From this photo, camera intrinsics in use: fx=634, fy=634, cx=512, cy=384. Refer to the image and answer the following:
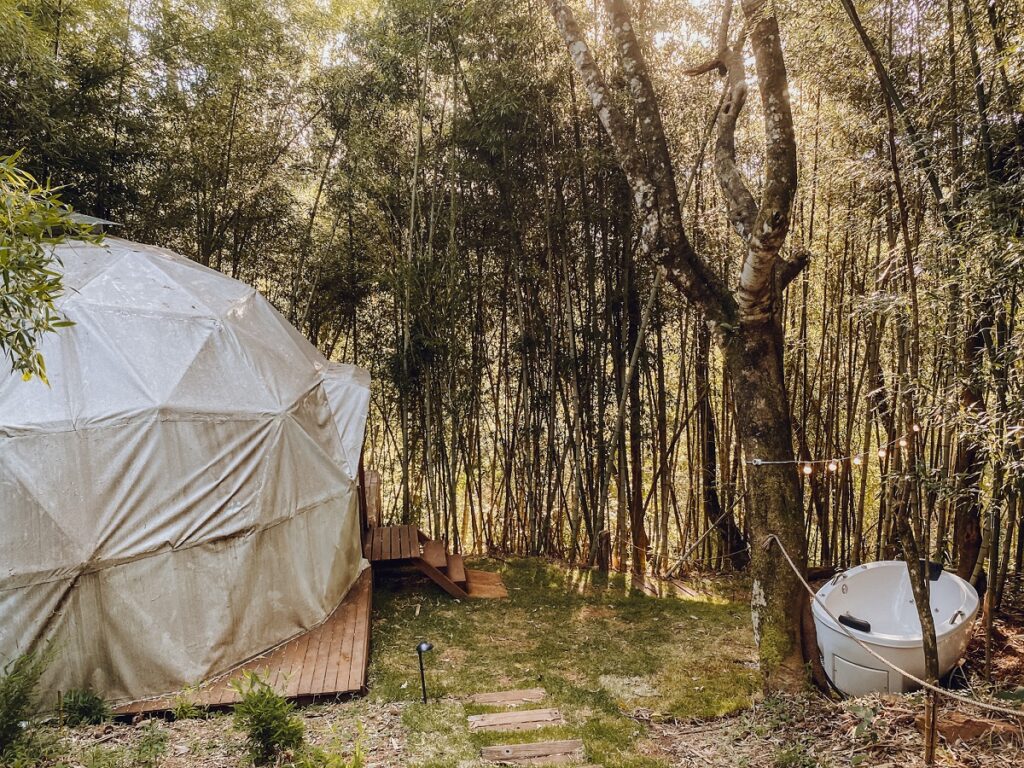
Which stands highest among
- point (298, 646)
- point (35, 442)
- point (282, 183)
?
point (282, 183)

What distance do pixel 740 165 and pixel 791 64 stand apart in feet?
4.11

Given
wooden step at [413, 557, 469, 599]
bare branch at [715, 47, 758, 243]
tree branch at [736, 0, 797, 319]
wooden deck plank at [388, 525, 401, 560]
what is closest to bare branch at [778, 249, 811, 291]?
tree branch at [736, 0, 797, 319]

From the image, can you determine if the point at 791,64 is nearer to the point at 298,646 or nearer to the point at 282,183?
the point at 282,183

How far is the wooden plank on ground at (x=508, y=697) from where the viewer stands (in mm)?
4371

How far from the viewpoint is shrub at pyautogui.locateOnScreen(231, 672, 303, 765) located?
3.14 meters

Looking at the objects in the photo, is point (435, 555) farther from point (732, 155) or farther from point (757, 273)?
point (732, 155)

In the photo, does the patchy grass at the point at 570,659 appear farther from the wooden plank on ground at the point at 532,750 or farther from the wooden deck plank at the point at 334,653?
the wooden deck plank at the point at 334,653

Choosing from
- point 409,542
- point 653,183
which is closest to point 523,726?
point 409,542

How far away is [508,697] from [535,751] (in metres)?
Result: 0.82

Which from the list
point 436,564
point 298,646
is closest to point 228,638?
point 298,646

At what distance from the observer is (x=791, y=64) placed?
18.9 feet

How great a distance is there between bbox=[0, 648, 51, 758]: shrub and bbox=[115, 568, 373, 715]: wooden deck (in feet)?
2.47

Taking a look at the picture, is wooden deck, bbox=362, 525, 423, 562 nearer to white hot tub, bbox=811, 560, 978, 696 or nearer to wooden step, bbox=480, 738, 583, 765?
wooden step, bbox=480, 738, 583, 765

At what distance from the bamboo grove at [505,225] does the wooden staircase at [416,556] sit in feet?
3.14
